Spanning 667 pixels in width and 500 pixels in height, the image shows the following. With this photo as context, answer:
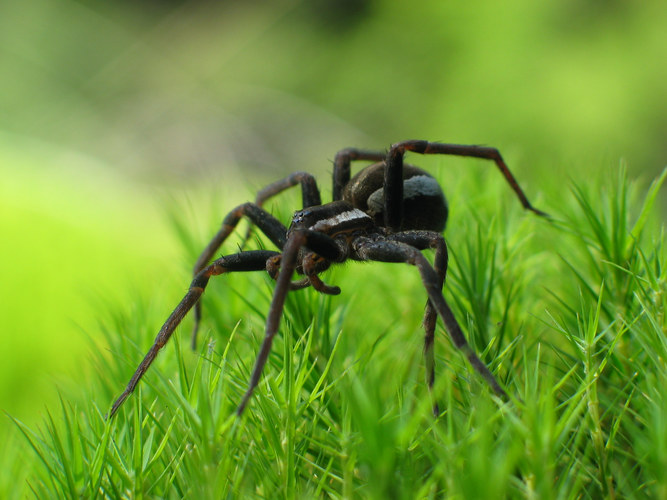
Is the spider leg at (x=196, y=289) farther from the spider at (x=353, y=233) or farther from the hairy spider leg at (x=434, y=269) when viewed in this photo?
the hairy spider leg at (x=434, y=269)

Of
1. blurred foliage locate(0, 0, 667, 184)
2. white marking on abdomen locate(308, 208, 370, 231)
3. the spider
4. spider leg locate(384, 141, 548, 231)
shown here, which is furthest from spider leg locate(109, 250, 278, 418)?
blurred foliage locate(0, 0, 667, 184)

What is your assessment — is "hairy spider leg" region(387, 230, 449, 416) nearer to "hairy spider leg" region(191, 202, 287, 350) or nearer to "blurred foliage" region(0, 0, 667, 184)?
"hairy spider leg" region(191, 202, 287, 350)

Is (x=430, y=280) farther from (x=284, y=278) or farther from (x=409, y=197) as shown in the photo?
(x=409, y=197)

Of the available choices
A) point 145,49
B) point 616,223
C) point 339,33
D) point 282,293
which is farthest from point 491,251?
point 145,49

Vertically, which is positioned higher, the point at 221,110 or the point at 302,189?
the point at 221,110

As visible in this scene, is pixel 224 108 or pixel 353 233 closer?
pixel 353 233

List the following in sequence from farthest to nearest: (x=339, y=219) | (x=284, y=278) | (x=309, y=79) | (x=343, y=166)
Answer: (x=309, y=79) → (x=343, y=166) → (x=339, y=219) → (x=284, y=278)

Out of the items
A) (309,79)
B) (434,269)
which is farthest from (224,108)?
(434,269)
